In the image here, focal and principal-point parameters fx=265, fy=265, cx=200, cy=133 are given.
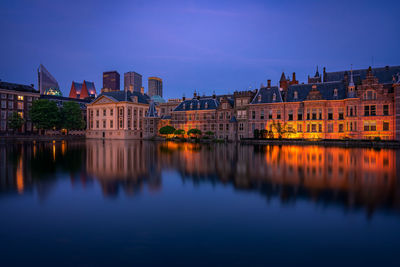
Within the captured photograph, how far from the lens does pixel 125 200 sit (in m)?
10.8

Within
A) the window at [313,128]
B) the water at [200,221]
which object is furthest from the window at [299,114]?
the water at [200,221]

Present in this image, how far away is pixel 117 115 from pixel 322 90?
206ft

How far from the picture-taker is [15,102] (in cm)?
8588

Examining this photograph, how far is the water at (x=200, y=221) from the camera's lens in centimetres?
623

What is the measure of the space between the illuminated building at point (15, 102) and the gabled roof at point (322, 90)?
3237 inches

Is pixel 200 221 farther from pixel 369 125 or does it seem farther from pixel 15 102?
pixel 15 102

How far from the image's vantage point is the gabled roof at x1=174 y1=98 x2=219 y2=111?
7531 centimetres

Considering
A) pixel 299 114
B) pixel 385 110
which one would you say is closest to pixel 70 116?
pixel 299 114

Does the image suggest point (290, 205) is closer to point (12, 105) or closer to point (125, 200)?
point (125, 200)

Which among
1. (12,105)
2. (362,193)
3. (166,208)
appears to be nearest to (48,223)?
(166,208)

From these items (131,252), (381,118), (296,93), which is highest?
(296,93)

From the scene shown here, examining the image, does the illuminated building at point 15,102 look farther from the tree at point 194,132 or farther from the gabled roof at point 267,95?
the gabled roof at point 267,95

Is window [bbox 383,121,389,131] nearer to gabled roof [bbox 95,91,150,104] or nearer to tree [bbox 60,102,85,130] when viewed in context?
gabled roof [bbox 95,91,150,104]

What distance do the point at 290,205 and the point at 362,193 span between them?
413 centimetres
